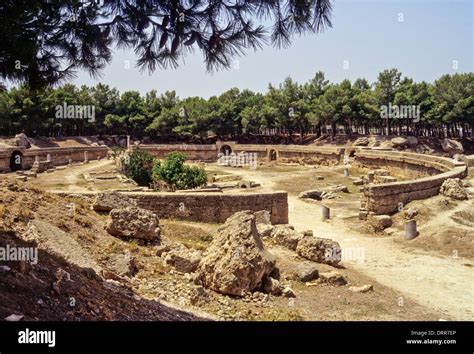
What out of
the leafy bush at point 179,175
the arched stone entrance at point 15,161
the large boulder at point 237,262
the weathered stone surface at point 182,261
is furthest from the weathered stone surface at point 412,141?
the weathered stone surface at point 182,261

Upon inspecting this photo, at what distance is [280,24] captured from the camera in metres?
6.30

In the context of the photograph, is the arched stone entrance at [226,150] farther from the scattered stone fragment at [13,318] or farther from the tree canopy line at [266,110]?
the scattered stone fragment at [13,318]

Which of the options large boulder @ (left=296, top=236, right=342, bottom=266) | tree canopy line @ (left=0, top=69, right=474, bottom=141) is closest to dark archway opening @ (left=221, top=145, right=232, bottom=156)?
tree canopy line @ (left=0, top=69, right=474, bottom=141)

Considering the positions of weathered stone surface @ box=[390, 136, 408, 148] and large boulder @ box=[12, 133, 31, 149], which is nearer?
large boulder @ box=[12, 133, 31, 149]

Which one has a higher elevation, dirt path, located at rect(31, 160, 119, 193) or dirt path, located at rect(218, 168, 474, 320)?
dirt path, located at rect(31, 160, 119, 193)

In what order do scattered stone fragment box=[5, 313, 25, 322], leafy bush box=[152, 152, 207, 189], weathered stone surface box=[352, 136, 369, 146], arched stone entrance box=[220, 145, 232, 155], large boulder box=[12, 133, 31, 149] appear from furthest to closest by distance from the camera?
arched stone entrance box=[220, 145, 232, 155] < weathered stone surface box=[352, 136, 369, 146] < large boulder box=[12, 133, 31, 149] < leafy bush box=[152, 152, 207, 189] < scattered stone fragment box=[5, 313, 25, 322]

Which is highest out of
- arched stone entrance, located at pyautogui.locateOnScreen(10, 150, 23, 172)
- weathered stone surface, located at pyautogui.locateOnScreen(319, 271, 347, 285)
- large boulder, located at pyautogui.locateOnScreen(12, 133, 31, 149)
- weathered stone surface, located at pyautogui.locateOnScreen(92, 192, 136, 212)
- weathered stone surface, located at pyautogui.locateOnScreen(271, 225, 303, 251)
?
large boulder, located at pyautogui.locateOnScreen(12, 133, 31, 149)

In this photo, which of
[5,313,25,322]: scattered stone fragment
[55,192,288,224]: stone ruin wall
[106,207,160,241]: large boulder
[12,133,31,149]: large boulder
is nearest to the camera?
[5,313,25,322]: scattered stone fragment

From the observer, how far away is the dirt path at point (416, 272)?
10758 millimetres

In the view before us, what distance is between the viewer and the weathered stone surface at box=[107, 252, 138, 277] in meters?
9.48

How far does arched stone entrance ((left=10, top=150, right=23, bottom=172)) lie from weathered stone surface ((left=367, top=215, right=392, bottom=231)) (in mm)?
36438

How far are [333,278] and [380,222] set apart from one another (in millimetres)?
7852

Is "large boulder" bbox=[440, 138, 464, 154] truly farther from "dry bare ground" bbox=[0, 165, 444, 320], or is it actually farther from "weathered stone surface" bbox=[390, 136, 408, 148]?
"dry bare ground" bbox=[0, 165, 444, 320]

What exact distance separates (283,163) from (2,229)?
4334 centimetres
